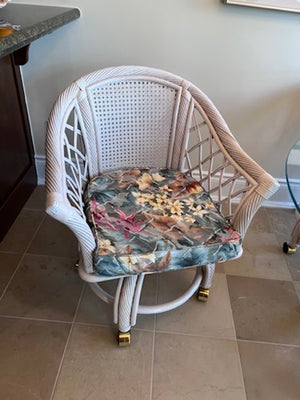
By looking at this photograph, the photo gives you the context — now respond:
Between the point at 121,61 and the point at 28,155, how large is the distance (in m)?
0.68

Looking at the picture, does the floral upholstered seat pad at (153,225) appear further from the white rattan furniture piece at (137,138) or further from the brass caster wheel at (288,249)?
the brass caster wheel at (288,249)

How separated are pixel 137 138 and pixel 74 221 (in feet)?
1.77

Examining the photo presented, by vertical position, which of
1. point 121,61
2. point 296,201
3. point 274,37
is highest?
point 274,37

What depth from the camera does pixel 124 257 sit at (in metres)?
0.92

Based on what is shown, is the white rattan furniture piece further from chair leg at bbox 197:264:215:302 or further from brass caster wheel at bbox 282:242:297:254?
brass caster wheel at bbox 282:242:297:254

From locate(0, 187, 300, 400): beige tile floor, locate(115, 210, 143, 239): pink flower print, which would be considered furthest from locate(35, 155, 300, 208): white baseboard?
locate(115, 210, 143, 239): pink flower print

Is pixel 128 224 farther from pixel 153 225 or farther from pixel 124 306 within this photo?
pixel 124 306

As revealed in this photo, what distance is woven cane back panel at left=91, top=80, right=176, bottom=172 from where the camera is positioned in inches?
46.9

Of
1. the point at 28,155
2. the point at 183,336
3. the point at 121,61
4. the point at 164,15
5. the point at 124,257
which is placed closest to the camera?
the point at 124,257

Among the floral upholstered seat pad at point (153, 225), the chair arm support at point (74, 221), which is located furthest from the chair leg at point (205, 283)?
the chair arm support at point (74, 221)

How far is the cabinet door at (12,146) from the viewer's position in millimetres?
1459

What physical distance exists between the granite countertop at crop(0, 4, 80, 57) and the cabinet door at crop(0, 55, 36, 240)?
220 millimetres

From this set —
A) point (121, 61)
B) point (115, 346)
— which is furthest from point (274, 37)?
point (115, 346)

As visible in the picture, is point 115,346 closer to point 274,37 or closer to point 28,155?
point 28,155
